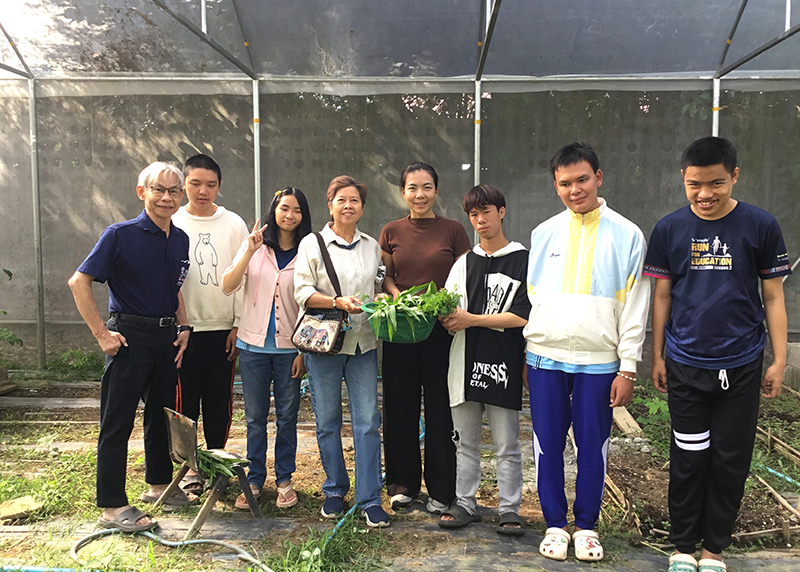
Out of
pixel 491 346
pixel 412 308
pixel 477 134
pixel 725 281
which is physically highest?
pixel 477 134

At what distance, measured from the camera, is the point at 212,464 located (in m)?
3.18

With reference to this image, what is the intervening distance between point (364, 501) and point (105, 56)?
18.2 ft

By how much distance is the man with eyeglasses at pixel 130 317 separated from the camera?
119 inches

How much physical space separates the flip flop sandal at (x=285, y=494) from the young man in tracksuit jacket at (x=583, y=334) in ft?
4.67

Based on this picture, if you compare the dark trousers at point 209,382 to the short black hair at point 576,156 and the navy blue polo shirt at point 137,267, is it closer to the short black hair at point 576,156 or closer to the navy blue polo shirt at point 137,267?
the navy blue polo shirt at point 137,267

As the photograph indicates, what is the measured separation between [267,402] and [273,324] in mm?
481

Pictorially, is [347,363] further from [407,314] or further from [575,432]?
[575,432]

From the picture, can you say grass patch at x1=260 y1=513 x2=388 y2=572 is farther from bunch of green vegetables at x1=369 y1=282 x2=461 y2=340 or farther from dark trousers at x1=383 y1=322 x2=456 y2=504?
bunch of green vegetables at x1=369 y1=282 x2=461 y2=340

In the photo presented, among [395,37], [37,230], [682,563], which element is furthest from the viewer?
[37,230]

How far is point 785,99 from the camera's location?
6.05 metres

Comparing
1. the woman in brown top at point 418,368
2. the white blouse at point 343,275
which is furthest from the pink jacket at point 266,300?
the woman in brown top at point 418,368

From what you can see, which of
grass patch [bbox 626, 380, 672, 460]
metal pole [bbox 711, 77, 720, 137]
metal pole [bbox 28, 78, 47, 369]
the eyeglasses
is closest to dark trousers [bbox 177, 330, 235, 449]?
the eyeglasses

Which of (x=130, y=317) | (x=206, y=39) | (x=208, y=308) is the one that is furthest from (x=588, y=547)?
(x=206, y=39)

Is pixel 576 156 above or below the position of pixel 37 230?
above
